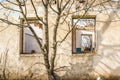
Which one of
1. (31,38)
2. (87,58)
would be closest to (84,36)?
(87,58)

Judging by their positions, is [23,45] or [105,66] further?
[23,45]

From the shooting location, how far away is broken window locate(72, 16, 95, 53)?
491 inches

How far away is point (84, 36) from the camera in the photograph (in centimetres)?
1245

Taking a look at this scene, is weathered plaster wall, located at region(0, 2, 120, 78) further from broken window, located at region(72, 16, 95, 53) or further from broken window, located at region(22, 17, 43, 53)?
broken window, located at region(22, 17, 43, 53)

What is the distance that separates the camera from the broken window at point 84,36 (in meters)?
12.5

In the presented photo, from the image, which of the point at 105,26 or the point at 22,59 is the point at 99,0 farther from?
the point at 22,59

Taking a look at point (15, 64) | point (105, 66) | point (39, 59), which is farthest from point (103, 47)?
point (15, 64)

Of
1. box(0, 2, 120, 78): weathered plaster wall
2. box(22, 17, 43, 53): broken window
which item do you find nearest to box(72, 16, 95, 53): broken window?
box(0, 2, 120, 78): weathered plaster wall

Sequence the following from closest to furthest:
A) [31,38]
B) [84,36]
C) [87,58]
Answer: [87,58] < [84,36] < [31,38]

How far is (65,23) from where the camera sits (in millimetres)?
12398

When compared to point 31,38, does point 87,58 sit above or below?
below

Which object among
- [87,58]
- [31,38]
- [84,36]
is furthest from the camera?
[31,38]

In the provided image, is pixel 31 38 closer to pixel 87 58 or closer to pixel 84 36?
pixel 84 36

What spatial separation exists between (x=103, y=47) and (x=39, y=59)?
2529mm
